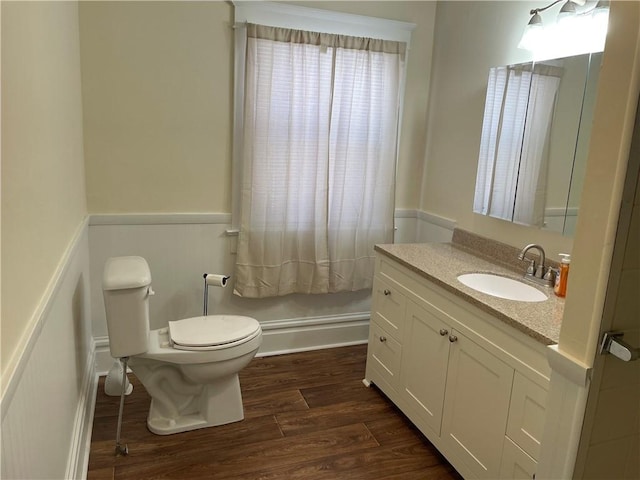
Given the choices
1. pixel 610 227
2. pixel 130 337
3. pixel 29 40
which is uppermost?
pixel 29 40

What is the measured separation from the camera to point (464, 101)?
2785mm

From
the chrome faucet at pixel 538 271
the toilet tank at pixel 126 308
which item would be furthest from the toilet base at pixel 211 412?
the chrome faucet at pixel 538 271

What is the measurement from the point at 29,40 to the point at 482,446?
6.46 feet

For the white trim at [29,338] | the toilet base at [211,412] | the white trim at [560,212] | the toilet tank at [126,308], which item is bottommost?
the toilet base at [211,412]

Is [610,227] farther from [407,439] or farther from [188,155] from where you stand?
[188,155]

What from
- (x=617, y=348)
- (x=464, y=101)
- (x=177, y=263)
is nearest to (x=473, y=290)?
(x=617, y=348)

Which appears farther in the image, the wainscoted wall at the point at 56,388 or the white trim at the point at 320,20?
the white trim at the point at 320,20

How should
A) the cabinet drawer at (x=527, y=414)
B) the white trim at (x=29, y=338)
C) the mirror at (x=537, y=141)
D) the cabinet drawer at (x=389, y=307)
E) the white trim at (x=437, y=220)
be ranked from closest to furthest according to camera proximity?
the white trim at (x=29, y=338)
the cabinet drawer at (x=527, y=414)
the mirror at (x=537, y=141)
the cabinet drawer at (x=389, y=307)
the white trim at (x=437, y=220)

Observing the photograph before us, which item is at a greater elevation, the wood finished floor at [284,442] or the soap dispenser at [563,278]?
the soap dispenser at [563,278]

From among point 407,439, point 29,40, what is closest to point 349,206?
point 407,439

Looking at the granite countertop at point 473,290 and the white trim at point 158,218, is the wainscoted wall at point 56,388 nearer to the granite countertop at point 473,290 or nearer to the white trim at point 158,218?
the white trim at point 158,218

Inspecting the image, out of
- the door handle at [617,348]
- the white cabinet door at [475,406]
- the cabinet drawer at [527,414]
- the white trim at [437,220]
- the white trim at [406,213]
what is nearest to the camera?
the door handle at [617,348]

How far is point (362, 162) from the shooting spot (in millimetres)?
2930

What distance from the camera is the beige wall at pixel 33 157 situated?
976 millimetres
